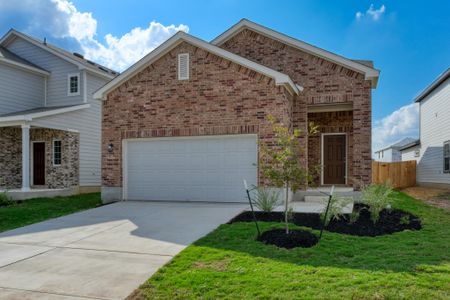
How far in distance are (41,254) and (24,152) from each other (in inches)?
373

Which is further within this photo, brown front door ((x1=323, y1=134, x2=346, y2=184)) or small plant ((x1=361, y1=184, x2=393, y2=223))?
brown front door ((x1=323, y1=134, x2=346, y2=184))

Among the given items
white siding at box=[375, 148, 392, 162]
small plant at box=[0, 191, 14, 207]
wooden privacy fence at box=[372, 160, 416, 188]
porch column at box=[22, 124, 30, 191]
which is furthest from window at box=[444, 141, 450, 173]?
small plant at box=[0, 191, 14, 207]

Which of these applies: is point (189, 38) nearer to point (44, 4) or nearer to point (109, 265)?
point (109, 265)

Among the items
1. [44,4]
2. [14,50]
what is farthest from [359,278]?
[14,50]

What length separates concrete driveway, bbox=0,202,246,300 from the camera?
4642 millimetres

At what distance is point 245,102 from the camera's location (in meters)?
11.3

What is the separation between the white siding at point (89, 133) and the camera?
1647cm

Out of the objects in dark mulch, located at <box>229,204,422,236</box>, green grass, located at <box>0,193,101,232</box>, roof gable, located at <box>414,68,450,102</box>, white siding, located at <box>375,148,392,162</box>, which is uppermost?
roof gable, located at <box>414,68,450,102</box>

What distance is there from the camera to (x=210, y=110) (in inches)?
459

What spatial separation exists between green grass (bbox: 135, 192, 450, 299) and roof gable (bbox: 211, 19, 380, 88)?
6.63 m

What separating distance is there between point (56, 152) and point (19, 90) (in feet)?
12.5

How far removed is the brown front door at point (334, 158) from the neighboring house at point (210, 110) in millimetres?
1912

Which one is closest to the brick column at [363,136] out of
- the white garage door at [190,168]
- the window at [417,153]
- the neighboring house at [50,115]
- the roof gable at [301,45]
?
the roof gable at [301,45]

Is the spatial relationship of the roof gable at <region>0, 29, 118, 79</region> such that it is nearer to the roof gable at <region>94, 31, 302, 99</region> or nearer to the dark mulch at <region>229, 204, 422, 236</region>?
the roof gable at <region>94, 31, 302, 99</region>
